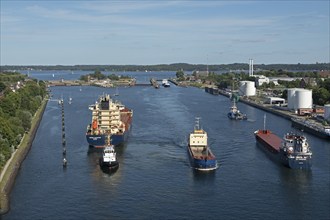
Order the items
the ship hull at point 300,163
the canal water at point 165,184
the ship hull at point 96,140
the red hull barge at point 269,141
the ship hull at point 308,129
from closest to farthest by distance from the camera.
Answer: the canal water at point 165,184 → the ship hull at point 300,163 → the red hull barge at point 269,141 → the ship hull at point 96,140 → the ship hull at point 308,129

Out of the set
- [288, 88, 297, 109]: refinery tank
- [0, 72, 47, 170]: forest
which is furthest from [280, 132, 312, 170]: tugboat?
[288, 88, 297, 109]: refinery tank

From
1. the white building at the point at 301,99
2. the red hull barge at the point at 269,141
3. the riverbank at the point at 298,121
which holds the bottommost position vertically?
the red hull barge at the point at 269,141

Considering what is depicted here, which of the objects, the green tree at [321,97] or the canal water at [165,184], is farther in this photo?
the green tree at [321,97]

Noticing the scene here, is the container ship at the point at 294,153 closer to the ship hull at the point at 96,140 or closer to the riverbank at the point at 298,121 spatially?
the riverbank at the point at 298,121

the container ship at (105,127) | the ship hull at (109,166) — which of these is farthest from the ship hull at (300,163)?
the container ship at (105,127)

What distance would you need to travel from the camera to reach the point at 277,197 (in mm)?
12023

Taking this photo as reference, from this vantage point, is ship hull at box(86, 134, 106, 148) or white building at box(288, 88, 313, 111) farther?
white building at box(288, 88, 313, 111)

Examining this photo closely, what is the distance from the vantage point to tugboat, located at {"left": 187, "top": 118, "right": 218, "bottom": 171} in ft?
48.0

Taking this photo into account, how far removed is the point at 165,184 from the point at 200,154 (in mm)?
3273

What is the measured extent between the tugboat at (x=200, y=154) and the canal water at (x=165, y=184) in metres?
0.26

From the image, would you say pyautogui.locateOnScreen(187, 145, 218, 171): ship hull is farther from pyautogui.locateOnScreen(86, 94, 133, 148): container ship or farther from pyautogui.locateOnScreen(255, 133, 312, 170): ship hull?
pyautogui.locateOnScreen(86, 94, 133, 148): container ship

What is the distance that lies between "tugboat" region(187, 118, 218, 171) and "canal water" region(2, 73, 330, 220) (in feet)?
0.86

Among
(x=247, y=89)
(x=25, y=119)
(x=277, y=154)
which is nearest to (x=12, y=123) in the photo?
(x=25, y=119)

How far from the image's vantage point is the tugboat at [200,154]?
14617 mm
